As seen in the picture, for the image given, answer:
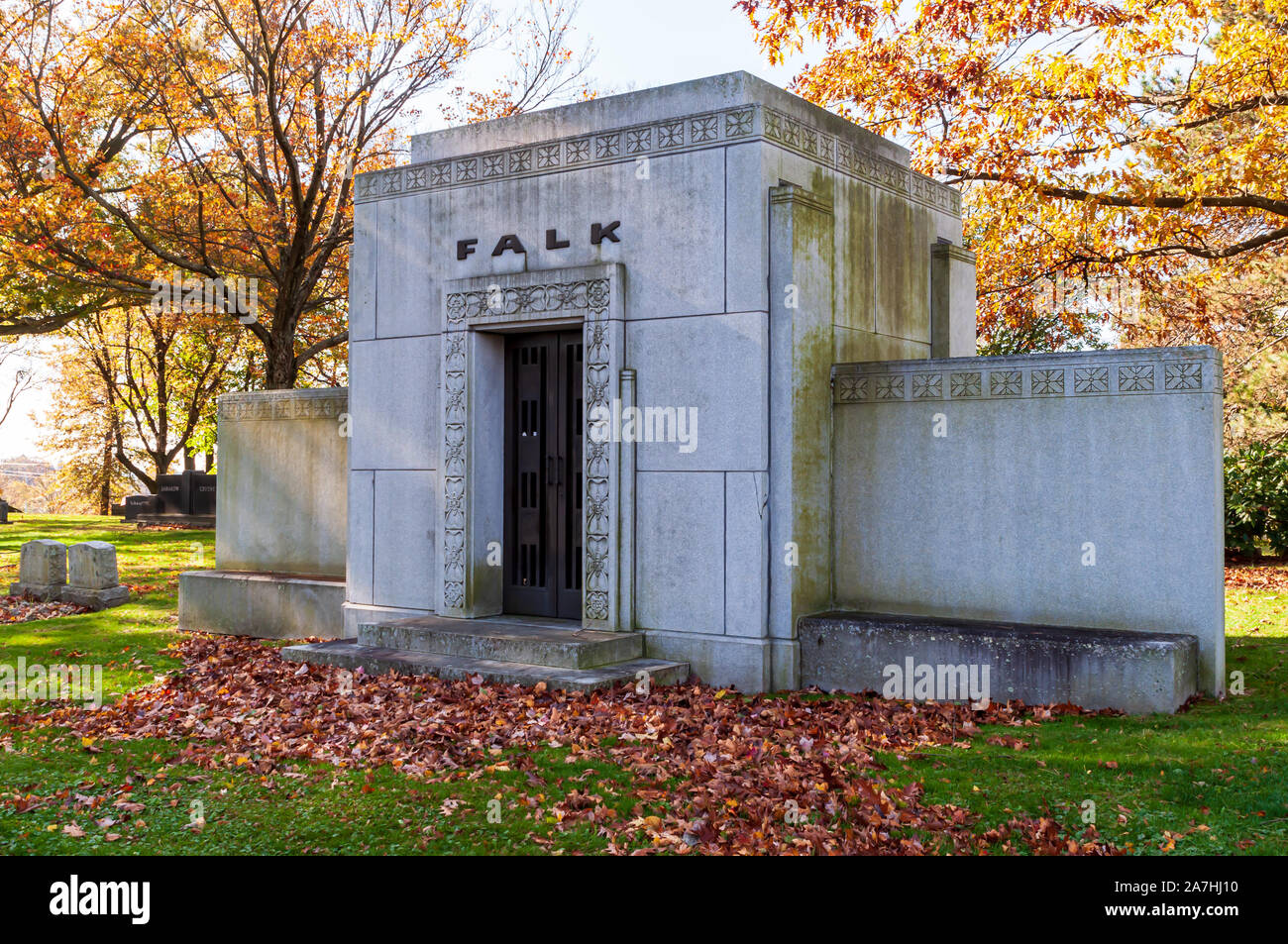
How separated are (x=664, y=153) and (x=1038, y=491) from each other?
4170mm

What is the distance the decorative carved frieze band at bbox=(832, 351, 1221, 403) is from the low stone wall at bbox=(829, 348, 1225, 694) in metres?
0.01

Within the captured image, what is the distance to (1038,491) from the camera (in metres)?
8.98

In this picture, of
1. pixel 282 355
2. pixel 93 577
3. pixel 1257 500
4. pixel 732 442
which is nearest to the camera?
pixel 732 442

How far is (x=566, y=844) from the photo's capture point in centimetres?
562

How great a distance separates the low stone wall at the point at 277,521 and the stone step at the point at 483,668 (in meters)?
2.03

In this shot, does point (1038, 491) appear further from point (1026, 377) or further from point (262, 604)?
point (262, 604)

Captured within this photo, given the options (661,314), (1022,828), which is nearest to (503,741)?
(1022,828)

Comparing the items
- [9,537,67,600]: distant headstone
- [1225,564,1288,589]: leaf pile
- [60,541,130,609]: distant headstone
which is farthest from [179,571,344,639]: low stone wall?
[1225,564,1288,589]: leaf pile

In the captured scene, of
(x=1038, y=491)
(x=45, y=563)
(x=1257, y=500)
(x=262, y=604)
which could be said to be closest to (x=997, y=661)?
(x=1038, y=491)

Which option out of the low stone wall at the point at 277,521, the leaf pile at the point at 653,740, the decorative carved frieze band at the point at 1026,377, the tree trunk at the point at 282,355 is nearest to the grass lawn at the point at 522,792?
the leaf pile at the point at 653,740

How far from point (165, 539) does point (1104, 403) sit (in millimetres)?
20703

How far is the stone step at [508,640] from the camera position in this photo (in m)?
9.26
